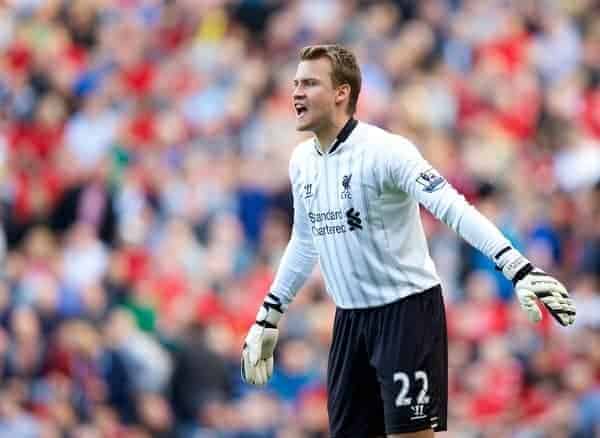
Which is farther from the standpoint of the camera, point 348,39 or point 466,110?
point 348,39

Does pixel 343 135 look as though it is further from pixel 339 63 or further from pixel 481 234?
pixel 481 234

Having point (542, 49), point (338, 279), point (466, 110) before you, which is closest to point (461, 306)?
point (466, 110)

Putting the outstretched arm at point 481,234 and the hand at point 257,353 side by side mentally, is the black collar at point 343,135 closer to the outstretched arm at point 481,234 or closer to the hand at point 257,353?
the outstretched arm at point 481,234

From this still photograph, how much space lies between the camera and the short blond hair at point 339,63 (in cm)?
789

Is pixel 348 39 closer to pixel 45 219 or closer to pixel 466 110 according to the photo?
pixel 466 110

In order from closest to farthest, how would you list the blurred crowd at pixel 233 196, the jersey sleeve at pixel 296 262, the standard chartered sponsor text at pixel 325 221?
the standard chartered sponsor text at pixel 325 221 < the jersey sleeve at pixel 296 262 < the blurred crowd at pixel 233 196

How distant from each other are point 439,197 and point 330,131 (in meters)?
0.74

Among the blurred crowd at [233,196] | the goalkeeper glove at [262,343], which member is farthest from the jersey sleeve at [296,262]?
the blurred crowd at [233,196]

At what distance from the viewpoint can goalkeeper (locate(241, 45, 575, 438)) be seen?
7738 mm

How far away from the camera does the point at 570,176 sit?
15.1 meters

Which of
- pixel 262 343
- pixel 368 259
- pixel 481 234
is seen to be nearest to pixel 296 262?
pixel 262 343

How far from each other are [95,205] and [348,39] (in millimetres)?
3528

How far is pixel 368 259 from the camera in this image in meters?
7.82

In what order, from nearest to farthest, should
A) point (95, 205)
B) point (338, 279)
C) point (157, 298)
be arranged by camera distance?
point (338, 279) → point (157, 298) → point (95, 205)
